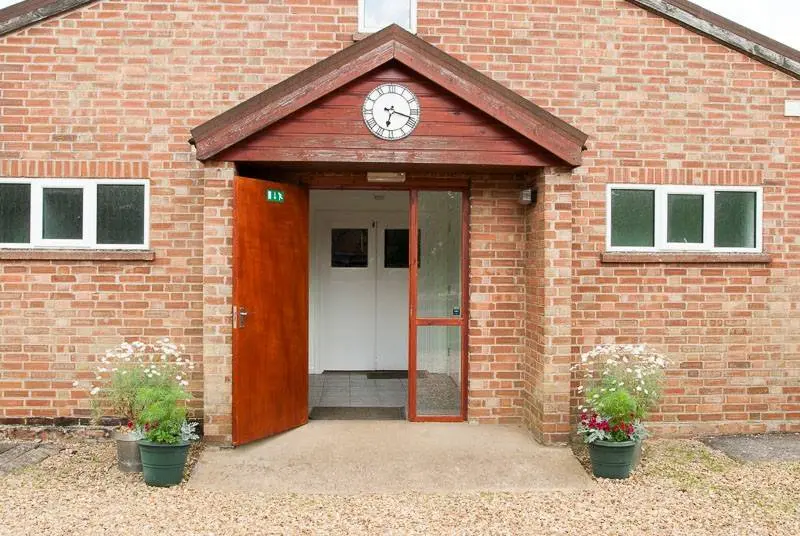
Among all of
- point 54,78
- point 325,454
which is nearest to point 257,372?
point 325,454

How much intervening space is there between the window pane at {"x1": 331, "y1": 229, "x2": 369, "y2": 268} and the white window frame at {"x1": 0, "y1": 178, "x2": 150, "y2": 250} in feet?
12.7

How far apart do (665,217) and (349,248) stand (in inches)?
191

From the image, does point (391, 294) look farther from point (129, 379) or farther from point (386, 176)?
point (129, 379)

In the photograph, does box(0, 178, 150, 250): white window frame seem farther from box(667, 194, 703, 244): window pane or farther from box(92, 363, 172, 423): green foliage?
box(667, 194, 703, 244): window pane

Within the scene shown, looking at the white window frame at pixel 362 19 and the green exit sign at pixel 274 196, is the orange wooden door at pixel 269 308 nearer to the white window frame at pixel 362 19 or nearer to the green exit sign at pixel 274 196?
the green exit sign at pixel 274 196

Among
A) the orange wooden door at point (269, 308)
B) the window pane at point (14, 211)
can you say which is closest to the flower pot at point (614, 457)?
the orange wooden door at point (269, 308)

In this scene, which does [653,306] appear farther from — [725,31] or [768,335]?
[725,31]

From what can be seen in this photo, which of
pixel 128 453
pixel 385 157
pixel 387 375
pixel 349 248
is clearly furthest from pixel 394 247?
pixel 128 453

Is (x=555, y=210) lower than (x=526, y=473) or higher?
higher

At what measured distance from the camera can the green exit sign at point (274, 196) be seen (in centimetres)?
636

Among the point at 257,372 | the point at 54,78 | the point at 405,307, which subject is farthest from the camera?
the point at 405,307

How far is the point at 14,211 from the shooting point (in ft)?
22.3

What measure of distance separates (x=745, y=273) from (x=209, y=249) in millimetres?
5504

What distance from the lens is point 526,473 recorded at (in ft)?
19.2
